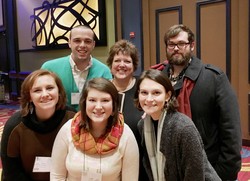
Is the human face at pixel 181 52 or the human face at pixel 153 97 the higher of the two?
the human face at pixel 181 52

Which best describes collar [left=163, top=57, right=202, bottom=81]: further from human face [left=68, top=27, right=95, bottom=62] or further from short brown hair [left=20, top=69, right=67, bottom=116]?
human face [left=68, top=27, right=95, bottom=62]

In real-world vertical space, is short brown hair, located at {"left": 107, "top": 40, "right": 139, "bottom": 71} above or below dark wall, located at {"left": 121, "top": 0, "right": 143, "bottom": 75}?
below

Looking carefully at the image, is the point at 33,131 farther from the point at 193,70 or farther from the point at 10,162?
the point at 193,70

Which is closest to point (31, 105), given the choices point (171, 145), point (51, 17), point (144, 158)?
point (144, 158)

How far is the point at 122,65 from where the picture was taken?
6.66ft

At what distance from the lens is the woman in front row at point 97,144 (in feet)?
5.42

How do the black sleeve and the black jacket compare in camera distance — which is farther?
the black sleeve

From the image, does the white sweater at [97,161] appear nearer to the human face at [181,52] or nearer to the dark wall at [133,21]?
the human face at [181,52]

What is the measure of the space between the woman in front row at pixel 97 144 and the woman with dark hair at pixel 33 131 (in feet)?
0.57

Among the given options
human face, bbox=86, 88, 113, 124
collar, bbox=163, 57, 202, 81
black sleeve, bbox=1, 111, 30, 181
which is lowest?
black sleeve, bbox=1, 111, 30, 181

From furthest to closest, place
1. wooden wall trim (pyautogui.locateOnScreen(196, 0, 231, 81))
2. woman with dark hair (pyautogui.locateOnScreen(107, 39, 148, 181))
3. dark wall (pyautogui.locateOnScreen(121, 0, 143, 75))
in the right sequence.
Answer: dark wall (pyautogui.locateOnScreen(121, 0, 143, 75)) < wooden wall trim (pyautogui.locateOnScreen(196, 0, 231, 81)) < woman with dark hair (pyautogui.locateOnScreen(107, 39, 148, 181))

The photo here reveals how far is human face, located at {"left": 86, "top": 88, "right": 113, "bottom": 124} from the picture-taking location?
5.40 ft

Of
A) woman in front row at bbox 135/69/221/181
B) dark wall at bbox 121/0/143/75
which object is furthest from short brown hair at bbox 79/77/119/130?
dark wall at bbox 121/0/143/75

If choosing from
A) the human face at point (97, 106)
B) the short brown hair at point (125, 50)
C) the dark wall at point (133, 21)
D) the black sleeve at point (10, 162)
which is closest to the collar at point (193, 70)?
the short brown hair at point (125, 50)
